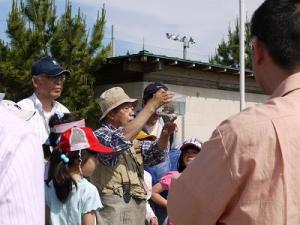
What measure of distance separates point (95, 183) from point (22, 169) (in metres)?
2.65

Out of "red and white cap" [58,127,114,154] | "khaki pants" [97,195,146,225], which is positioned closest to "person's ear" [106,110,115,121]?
"red and white cap" [58,127,114,154]

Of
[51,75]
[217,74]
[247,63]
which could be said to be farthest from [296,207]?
[247,63]

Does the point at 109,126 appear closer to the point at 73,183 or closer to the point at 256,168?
the point at 73,183

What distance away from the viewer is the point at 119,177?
396 cm

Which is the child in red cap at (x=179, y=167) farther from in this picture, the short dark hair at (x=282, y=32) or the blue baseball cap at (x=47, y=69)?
the short dark hair at (x=282, y=32)

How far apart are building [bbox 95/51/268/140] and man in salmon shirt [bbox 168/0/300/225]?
11008 mm

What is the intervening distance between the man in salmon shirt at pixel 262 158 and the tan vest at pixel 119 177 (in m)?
2.38

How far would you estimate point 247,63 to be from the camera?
74.8 ft

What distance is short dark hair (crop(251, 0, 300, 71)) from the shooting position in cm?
151

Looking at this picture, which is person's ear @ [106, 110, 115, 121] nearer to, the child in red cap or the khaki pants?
the khaki pants

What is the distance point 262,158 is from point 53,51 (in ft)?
41.2

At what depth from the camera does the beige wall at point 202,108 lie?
1469 centimetres

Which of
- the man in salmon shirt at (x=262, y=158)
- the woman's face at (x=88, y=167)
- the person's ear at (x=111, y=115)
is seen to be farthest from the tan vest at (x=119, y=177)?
the man in salmon shirt at (x=262, y=158)

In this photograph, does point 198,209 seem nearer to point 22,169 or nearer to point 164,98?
point 22,169
